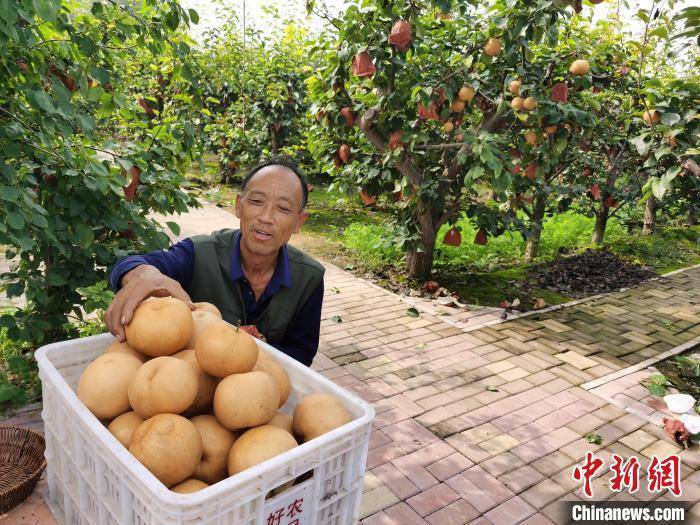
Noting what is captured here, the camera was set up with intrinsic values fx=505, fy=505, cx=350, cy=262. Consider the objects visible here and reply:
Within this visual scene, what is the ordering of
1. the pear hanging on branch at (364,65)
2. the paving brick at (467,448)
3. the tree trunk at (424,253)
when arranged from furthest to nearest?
the tree trunk at (424,253) → the pear hanging on branch at (364,65) → the paving brick at (467,448)

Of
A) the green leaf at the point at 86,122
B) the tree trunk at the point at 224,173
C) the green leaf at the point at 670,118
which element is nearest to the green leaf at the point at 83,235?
the green leaf at the point at 86,122

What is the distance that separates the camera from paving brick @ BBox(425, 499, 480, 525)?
2.71m

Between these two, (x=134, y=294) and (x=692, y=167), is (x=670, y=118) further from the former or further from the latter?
(x=134, y=294)

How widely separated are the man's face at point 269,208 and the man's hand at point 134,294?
0.56 m

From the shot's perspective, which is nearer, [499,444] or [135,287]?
[135,287]

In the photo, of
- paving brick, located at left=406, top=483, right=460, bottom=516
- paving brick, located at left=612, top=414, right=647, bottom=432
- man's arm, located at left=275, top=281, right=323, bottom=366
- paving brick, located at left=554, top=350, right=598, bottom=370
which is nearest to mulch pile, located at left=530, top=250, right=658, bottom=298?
paving brick, located at left=554, top=350, right=598, bottom=370

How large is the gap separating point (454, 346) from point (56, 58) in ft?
12.8

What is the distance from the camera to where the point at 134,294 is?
1594 mm

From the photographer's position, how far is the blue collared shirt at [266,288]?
2.24 m

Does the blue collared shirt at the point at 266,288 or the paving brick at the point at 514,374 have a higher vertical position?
the blue collared shirt at the point at 266,288

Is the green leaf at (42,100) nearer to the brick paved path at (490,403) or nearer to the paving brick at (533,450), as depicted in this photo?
the brick paved path at (490,403)

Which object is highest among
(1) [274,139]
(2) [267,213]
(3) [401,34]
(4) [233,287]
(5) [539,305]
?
(3) [401,34]

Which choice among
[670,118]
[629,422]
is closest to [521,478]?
[629,422]

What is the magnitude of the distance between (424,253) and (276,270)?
14.4 ft
